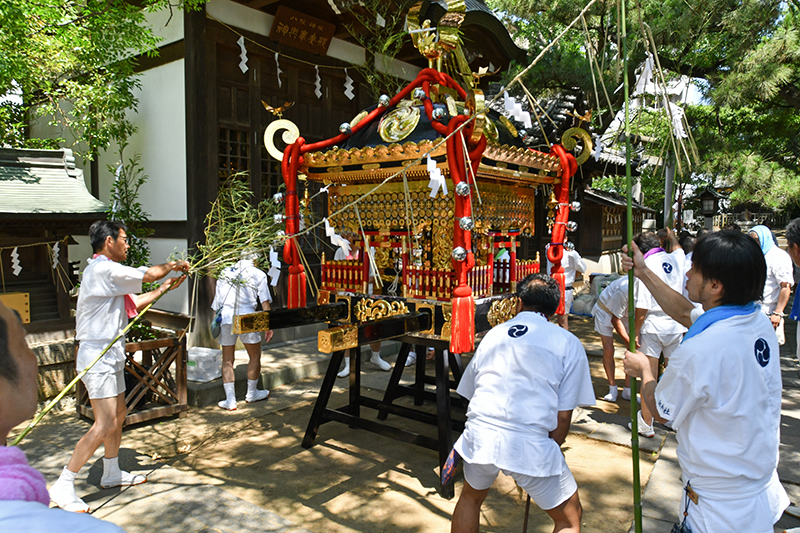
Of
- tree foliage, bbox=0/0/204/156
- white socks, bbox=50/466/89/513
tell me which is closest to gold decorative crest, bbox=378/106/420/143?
white socks, bbox=50/466/89/513

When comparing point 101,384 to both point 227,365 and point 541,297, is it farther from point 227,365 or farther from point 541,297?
point 541,297

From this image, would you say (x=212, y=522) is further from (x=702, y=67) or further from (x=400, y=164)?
(x=702, y=67)

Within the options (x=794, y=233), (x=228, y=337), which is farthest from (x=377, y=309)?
(x=794, y=233)

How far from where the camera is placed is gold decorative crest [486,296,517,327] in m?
4.10

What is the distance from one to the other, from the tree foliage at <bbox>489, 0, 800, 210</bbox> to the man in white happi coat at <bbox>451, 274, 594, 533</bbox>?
471 centimetres

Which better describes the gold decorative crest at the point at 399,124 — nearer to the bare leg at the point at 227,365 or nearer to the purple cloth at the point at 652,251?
the purple cloth at the point at 652,251

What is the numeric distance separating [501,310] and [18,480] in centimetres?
365

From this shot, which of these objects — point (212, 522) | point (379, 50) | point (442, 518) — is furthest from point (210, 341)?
point (379, 50)

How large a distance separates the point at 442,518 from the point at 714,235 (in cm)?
243

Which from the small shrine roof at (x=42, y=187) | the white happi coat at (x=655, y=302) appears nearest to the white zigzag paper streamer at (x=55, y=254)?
the small shrine roof at (x=42, y=187)

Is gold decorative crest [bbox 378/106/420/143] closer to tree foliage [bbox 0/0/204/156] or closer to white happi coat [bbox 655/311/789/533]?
white happi coat [bbox 655/311/789/533]

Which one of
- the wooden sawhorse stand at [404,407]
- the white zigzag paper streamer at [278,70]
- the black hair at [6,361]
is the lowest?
the wooden sawhorse stand at [404,407]

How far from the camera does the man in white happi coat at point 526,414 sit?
239 cm

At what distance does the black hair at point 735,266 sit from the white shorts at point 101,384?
3.70 meters
